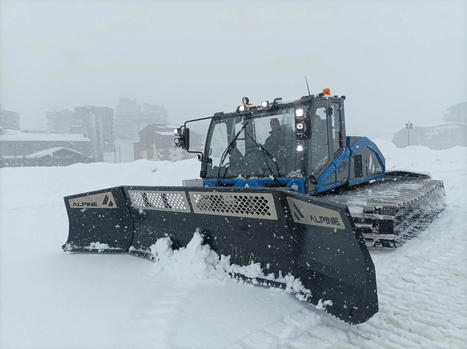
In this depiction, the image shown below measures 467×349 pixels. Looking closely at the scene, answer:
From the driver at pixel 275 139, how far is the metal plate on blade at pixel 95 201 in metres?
2.36

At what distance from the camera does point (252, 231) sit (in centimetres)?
366

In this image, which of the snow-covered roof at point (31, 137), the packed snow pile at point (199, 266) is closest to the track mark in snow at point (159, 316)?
the packed snow pile at point (199, 266)

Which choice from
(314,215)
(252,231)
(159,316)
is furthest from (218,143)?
(159,316)

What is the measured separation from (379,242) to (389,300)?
1719 millimetres

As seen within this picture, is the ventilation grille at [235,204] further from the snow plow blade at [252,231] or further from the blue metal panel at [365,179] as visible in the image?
the blue metal panel at [365,179]

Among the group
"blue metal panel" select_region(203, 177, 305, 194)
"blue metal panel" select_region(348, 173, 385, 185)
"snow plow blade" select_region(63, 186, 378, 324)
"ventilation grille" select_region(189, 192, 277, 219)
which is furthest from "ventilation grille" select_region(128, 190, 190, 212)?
"blue metal panel" select_region(348, 173, 385, 185)

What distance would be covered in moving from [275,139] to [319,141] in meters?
0.66

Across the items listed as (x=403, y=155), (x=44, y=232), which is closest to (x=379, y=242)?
(x=44, y=232)

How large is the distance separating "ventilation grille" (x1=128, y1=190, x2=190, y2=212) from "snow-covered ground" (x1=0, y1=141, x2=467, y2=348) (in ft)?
1.77

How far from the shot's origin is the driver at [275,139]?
16.8ft

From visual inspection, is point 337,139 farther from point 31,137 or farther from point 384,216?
point 31,137

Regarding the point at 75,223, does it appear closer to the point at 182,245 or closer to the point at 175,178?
the point at 182,245

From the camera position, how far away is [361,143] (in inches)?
265

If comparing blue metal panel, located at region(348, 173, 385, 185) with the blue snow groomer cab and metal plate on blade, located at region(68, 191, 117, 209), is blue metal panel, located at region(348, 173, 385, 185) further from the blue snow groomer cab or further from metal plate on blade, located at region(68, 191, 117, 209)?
metal plate on blade, located at region(68, 191, 117, 209)
